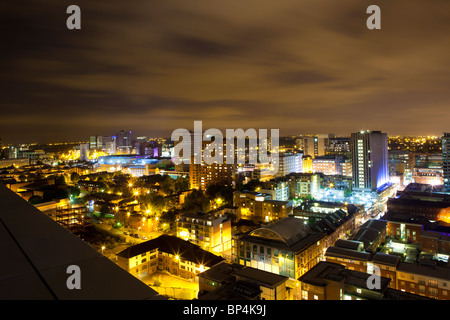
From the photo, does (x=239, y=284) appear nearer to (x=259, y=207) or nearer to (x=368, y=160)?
(x=259, y=207)

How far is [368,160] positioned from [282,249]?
12.3 meters

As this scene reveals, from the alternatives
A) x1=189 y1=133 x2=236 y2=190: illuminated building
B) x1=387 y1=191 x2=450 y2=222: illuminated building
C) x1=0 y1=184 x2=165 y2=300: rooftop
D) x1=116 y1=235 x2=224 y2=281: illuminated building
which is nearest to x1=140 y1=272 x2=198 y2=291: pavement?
x1=116 y1=235 x2=224 y2=281: illuminated building

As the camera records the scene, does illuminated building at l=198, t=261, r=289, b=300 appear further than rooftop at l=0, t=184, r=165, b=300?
Yes

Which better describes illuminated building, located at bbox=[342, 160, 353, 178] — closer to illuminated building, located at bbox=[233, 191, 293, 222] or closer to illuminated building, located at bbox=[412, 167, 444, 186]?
illuminated building, located at bbox=[412, 167, 444, 186]

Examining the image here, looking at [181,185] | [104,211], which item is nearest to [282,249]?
[104,211]

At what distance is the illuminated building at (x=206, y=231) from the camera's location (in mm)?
9164

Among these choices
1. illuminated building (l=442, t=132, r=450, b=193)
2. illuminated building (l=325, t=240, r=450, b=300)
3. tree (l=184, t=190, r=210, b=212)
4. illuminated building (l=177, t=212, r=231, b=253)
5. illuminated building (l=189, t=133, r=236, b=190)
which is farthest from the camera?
illuminated building (l=189, t=133, r=236, b=190)

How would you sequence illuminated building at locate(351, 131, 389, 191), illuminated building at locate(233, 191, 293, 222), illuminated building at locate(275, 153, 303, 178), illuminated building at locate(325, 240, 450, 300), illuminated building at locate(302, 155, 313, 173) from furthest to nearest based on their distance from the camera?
illuminated building at locate(302, 155, 313, 173) < illuminated building at locate(275, 153, 303, 178) < illuminated building at locate(351, 131, 389, 191) < illuminated building at locate(233, 191, 293, 222) < illuminated building at locate(325, 240, 450, 300)

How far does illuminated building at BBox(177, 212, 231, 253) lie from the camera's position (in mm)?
9164

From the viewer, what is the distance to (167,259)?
24.8 feet

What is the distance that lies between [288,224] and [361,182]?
36.5 ft

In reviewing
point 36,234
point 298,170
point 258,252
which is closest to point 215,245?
point 258,252

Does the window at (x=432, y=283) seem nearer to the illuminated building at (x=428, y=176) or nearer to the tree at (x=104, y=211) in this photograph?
the tree at (x=104, y=211)

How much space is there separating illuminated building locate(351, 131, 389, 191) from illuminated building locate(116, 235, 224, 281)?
12649 millimetres
